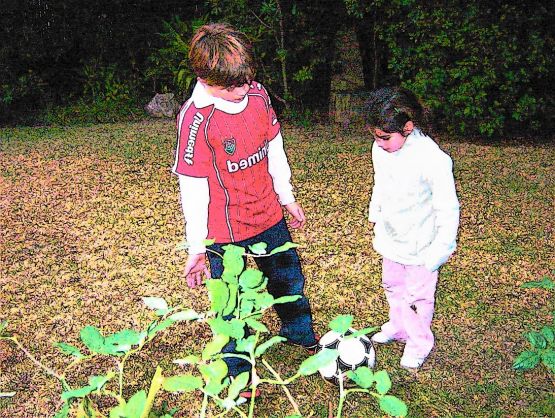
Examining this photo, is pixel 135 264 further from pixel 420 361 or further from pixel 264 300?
pixel 264 300

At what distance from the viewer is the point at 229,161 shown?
2441 mm

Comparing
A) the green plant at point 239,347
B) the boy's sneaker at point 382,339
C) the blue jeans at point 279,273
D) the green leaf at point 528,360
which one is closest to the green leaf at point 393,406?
the green plant at point 239,347

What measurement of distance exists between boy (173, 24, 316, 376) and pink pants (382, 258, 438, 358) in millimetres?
418

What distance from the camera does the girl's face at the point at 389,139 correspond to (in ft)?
8.04

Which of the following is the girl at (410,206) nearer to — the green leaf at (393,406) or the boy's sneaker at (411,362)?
the boy's sneaker at (411,362)

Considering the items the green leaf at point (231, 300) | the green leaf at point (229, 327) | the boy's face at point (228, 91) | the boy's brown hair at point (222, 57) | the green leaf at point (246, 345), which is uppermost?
the boy's brown hair at point (222, 57)

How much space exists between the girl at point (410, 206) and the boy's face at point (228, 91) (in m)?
0.50

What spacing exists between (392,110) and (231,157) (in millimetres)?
643

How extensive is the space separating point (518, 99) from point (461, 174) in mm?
1423

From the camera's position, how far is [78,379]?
296 centimetres

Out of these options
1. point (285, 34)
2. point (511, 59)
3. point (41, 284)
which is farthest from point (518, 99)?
point (41, 284)

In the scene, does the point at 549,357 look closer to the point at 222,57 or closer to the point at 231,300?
the point at 231,300

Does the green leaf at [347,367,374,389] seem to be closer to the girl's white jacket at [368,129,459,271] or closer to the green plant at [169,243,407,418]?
the green plant at [169,243,407,418]

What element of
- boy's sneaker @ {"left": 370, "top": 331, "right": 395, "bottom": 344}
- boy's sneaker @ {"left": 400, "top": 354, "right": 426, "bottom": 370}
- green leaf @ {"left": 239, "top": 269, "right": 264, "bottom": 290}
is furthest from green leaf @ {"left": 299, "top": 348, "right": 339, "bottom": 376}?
boy's sneaker @ {"left": 370, "top": 331, "right": 395, "bottom": 344}
